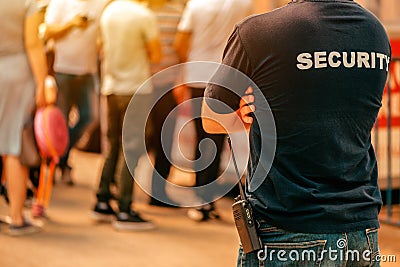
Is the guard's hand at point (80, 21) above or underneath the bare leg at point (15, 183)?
above

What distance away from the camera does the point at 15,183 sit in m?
5.65

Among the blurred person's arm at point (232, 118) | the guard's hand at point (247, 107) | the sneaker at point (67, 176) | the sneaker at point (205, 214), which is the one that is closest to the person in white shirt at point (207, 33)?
the sneaker at point (205, 214)

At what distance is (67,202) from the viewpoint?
6.86 metres

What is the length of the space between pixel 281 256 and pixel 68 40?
483 centimetres

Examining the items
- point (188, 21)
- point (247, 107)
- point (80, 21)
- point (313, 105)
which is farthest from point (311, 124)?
point (80, 21)

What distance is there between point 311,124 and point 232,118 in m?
0.26

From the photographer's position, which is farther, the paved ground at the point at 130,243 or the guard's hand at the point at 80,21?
the guard's hand at the point at 80,21

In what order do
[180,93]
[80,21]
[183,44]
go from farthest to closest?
1. [80,21]
2. [180,93]
3. [183,44]

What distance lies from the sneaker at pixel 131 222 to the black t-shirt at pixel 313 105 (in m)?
3.73

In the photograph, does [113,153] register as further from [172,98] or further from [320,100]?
[320,100]

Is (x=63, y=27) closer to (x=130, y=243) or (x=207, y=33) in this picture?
(x=207, y=33)

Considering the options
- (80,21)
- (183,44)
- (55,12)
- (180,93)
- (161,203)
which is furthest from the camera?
(161,203)

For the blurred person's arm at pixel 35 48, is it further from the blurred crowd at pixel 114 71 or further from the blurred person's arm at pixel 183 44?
the blurred person's arm at pixel 183 44

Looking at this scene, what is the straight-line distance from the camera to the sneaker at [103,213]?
19.9 ft
